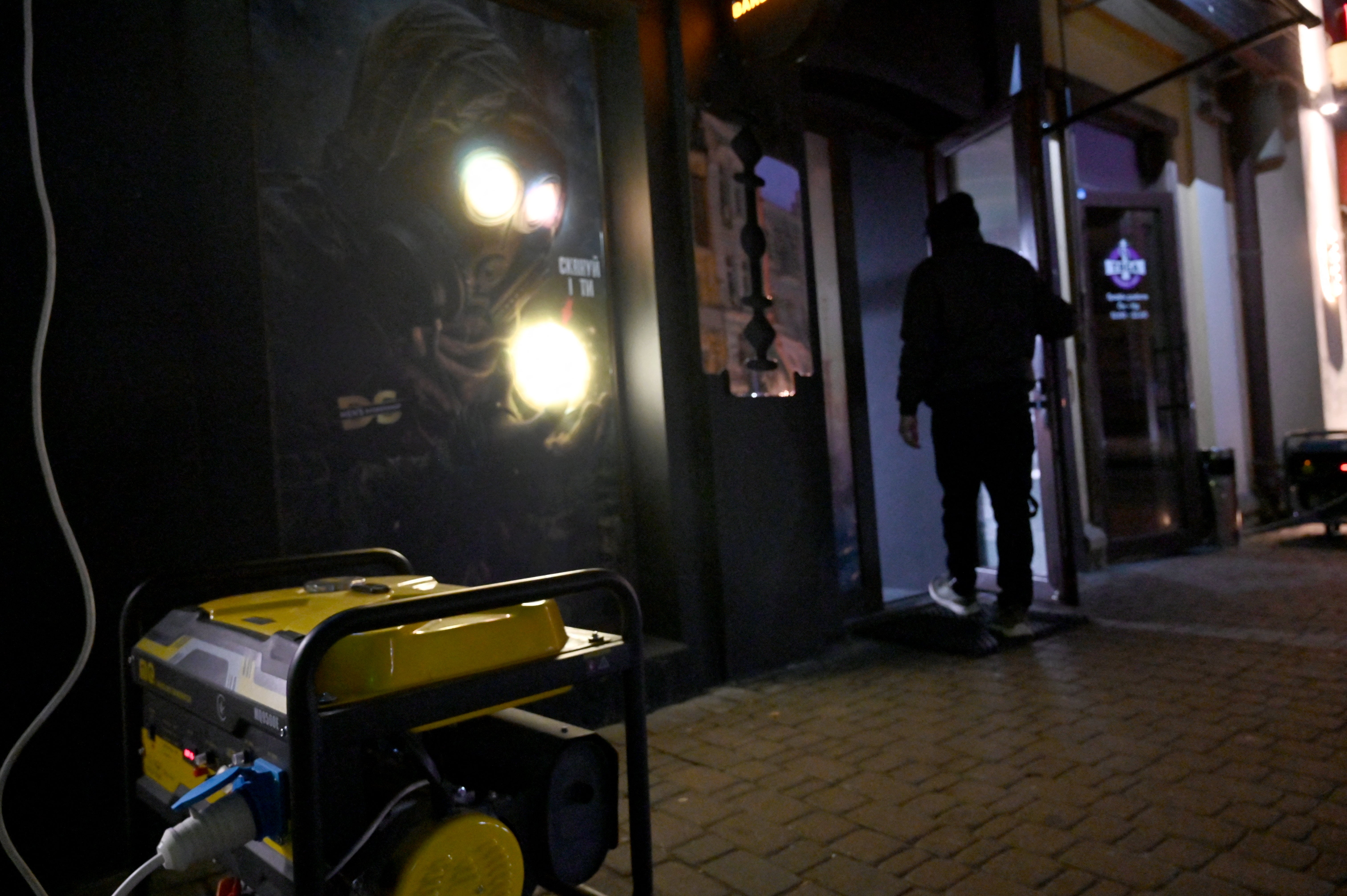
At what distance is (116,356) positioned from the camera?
277cm

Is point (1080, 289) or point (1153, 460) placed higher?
point (1080, 289)

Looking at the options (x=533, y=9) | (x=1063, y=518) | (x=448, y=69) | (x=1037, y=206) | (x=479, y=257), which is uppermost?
(x=533, y=9)

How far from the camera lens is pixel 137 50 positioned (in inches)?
113

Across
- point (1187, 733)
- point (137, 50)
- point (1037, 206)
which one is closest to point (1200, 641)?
point (1187, 733)

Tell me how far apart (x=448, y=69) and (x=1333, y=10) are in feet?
37.6

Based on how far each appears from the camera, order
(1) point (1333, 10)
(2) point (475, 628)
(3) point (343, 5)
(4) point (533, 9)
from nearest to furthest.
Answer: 1. (2) point (475, 628)
2. (3) point (343, 5)
3. (4) point (533, 9)
4. (1) point (1333, 10)

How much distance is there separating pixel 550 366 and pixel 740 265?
1.20 metres

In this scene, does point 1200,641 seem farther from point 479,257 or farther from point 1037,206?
point 479,257

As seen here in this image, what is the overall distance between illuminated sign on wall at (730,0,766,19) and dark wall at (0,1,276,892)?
2.40m

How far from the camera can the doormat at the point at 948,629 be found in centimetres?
473

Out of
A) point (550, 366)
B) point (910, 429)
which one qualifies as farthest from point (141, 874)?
point (910, 429)

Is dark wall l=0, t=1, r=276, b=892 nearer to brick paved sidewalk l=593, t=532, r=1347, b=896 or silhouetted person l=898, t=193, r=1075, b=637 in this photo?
brick paved sidewalk l=593, t=532, r=1347, b=896

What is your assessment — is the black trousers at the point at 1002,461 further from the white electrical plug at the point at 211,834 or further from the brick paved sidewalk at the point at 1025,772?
the white electrical plug at the point at 211,834

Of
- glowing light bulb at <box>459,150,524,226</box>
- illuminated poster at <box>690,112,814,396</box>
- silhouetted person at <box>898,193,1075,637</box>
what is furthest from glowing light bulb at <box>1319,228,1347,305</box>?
glowing light bulb at <box>459,150,524,226</box>
